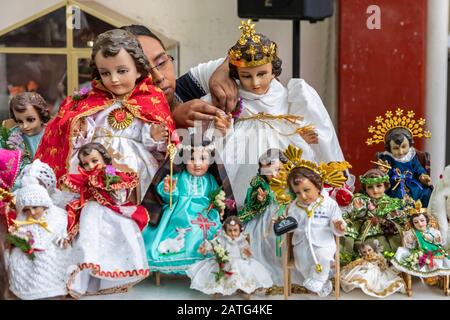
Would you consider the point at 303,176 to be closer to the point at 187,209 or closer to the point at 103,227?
the point at 187,209

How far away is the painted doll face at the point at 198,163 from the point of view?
331cm

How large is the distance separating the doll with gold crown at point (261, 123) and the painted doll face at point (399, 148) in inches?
10.8

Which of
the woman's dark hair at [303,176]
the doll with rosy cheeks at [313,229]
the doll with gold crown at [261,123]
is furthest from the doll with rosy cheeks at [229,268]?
the doll with gold crown at [261,123]

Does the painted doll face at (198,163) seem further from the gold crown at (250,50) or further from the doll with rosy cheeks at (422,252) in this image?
the doll with rosy cheeks at (422,252)

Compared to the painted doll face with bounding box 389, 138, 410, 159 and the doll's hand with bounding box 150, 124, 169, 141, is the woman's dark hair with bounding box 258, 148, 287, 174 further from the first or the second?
the painted doll face with bounding box 389, 138, 410, 159

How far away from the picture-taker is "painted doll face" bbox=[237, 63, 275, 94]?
11.4 ft

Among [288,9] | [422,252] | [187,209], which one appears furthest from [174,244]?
[288,9]

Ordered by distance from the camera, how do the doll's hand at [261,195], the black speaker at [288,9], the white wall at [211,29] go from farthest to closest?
the white wall at [211,29] → the black speaker at [288,9] → the doll's hand at [261,195]

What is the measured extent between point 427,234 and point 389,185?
355mm

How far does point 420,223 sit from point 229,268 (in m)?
0.75

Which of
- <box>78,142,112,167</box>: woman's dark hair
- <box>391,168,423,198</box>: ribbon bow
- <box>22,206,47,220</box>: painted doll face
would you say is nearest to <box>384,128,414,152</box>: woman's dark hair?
<box>391,168,423,198</box>: ribbon bow

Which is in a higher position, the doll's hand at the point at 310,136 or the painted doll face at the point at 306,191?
Answer: the doll's hand at the point at 310,136

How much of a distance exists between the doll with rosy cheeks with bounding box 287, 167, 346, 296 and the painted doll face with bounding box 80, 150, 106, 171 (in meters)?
0.71
